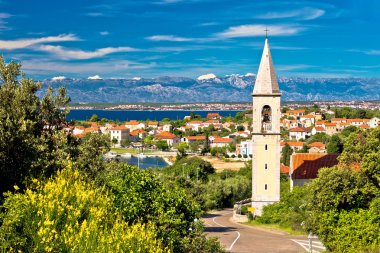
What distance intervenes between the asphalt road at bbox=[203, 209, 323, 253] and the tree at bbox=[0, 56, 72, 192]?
8481 millimetres

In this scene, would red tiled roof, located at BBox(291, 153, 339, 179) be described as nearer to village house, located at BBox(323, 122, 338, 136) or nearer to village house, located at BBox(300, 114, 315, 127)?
village house, located at BBox(323, 122, 338, 136)

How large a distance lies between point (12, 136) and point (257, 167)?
25.6m

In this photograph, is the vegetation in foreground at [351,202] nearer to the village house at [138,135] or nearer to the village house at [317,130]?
the village house at [317,130]

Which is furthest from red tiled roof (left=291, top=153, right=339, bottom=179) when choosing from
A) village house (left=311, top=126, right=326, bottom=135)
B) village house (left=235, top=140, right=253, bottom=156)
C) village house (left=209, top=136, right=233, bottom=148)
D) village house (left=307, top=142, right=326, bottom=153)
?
village house (left=311, top=126, right=326, bottom=135)

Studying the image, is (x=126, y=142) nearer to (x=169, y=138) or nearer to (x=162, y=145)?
(x=169, y=138)

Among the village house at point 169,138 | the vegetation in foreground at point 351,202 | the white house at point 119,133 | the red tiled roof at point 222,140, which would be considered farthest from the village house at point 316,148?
the vegetation in foreground at point 351,202

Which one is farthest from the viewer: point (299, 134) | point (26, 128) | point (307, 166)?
point (299, 134)

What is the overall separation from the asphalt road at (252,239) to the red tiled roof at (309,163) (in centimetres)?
621

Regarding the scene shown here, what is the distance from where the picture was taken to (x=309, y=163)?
130 feet

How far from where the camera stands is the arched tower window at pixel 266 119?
3734cm

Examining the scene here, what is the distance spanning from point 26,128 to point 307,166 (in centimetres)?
2835

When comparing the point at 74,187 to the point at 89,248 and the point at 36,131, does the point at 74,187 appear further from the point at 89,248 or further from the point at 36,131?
the point at 36,131

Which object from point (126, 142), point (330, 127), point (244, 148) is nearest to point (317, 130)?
point (330, 127)

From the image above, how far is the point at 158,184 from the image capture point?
16344 millimetres
